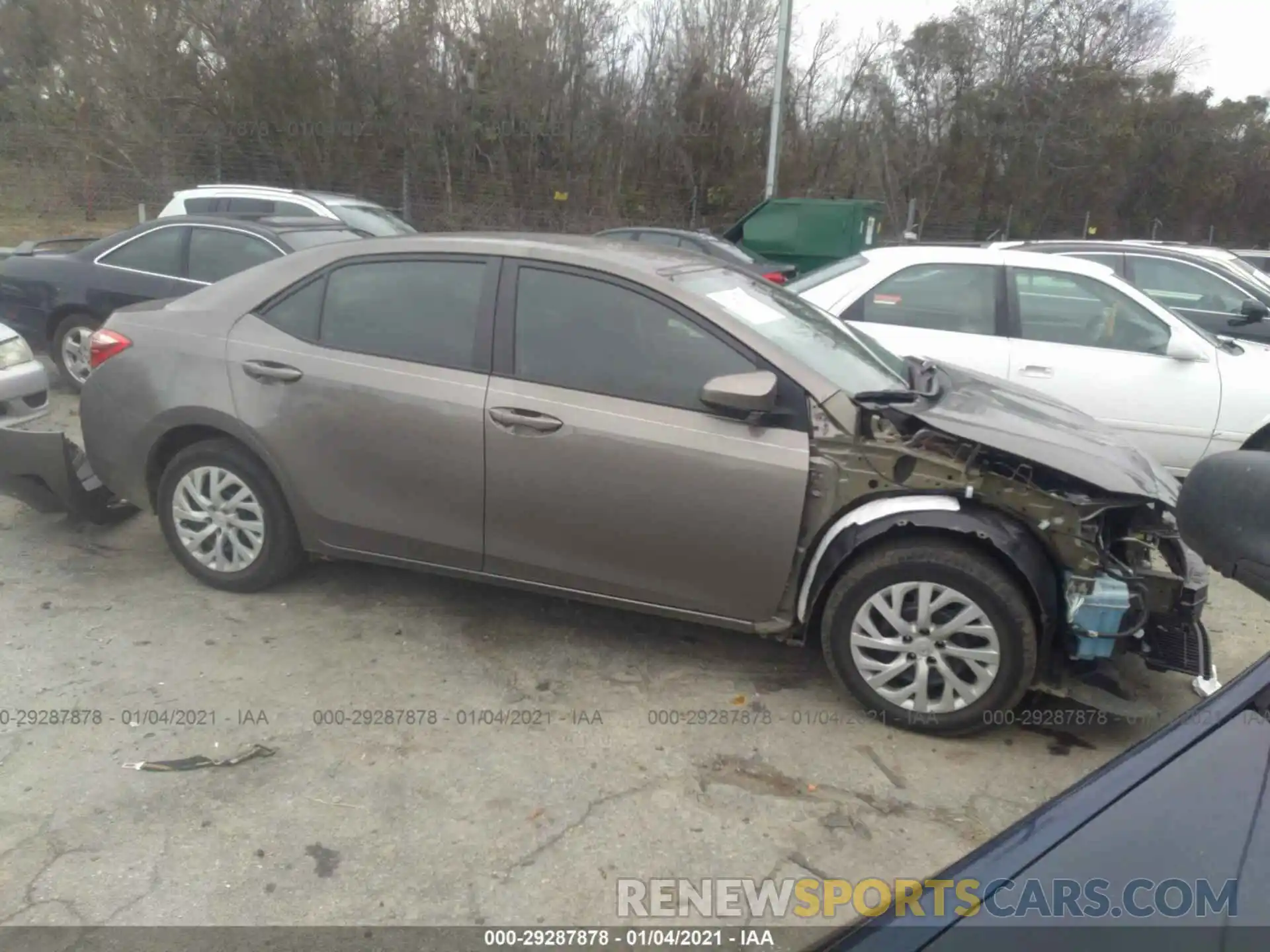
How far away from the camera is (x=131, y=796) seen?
3.11 metres

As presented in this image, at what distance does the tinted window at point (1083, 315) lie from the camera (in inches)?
241

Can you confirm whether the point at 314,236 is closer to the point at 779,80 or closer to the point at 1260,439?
the point at 1260,439

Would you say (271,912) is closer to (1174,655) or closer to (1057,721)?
(1057,721)

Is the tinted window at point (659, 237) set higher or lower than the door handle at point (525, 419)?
higher

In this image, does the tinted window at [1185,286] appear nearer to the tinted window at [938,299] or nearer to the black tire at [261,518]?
the tinted window at [938,299]

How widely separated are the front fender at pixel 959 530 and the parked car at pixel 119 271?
17.8 feet

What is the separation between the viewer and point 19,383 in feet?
18.3

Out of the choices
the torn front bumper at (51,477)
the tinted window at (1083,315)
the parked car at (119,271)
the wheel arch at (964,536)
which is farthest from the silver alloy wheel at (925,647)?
the parked car at (119,271)

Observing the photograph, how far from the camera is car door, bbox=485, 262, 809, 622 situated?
3.58m

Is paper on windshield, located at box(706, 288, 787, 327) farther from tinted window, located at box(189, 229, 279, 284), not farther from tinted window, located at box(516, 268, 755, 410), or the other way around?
tinted window, located at box(189, 229, 279, 284)

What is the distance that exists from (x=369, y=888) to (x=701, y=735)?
129 centimetres

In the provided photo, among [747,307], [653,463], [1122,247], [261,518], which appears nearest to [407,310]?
[261,518]

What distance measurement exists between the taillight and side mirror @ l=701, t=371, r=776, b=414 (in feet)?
9.01

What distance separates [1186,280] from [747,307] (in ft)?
21.3
